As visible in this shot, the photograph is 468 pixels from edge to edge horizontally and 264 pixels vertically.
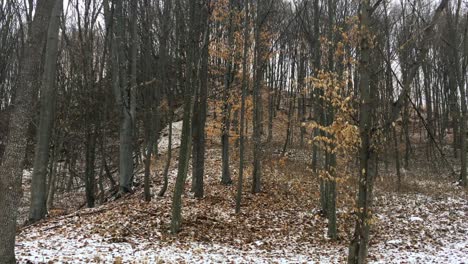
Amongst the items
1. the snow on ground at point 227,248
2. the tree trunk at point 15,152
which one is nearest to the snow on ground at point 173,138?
the snow on ground at point 227,248

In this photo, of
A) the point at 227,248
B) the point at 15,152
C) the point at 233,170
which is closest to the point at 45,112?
the point at 15,152

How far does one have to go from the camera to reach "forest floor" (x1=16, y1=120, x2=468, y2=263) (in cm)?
836

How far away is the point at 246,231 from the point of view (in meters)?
11.2

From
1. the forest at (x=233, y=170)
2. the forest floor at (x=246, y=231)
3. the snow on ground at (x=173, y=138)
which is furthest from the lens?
the snow on ground at (x=173, y=138)

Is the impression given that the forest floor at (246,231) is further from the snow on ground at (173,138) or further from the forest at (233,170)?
the snow on ground at (173,138)

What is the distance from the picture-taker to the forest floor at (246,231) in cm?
836

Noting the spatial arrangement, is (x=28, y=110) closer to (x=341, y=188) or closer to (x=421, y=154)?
(x=341, y=188)

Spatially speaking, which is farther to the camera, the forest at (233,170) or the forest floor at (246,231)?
the forest floor at (246,231)

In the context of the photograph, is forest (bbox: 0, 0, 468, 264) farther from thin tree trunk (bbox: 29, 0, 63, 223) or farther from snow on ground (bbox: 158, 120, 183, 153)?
snow on ground (bbox: 158, 120, 183, 153)

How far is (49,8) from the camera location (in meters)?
6.39

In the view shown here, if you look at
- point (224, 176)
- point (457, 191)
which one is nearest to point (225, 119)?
point (224, 176)

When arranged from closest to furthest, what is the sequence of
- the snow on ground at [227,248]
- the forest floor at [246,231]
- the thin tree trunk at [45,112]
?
the snow on ground at [227,248] < the forest floor at [246,231] < the thin tree trunk at [45,112]

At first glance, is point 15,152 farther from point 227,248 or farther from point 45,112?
point 45,112

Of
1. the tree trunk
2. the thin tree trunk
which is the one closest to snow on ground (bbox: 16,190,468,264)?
the tree trunk
